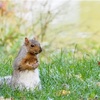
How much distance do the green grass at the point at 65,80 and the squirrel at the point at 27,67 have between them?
86mm

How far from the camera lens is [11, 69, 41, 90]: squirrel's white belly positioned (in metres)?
4.77

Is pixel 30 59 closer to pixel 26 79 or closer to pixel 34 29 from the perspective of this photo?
pixel 26 79

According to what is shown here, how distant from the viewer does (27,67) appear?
472 cm

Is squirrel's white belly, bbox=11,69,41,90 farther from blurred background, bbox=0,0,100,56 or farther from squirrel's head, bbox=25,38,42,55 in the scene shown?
blurred background, bbox=0,0,100,56

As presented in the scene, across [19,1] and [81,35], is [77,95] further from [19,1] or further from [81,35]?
[81,35]

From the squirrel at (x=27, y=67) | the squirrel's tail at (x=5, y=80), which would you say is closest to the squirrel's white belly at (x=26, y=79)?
the squirrel at (x=27, y=67)

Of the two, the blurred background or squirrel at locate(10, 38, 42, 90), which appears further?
the blurred background

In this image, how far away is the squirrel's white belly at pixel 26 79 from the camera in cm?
477

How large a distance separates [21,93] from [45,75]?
0.80 metres

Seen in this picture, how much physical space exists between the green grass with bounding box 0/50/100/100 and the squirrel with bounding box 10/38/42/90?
0.28 feet

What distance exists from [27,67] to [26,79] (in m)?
0.14

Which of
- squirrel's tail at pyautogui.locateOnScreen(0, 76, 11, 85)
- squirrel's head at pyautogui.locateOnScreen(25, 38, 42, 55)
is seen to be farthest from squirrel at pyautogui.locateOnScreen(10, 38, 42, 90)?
squirrel's tail at pyautogui.locateOnScreen(0, 76, 11, 85)

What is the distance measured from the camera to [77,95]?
4777mm

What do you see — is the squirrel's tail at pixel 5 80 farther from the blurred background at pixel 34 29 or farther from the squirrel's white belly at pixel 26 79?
the blurred background at pixel 34 29
